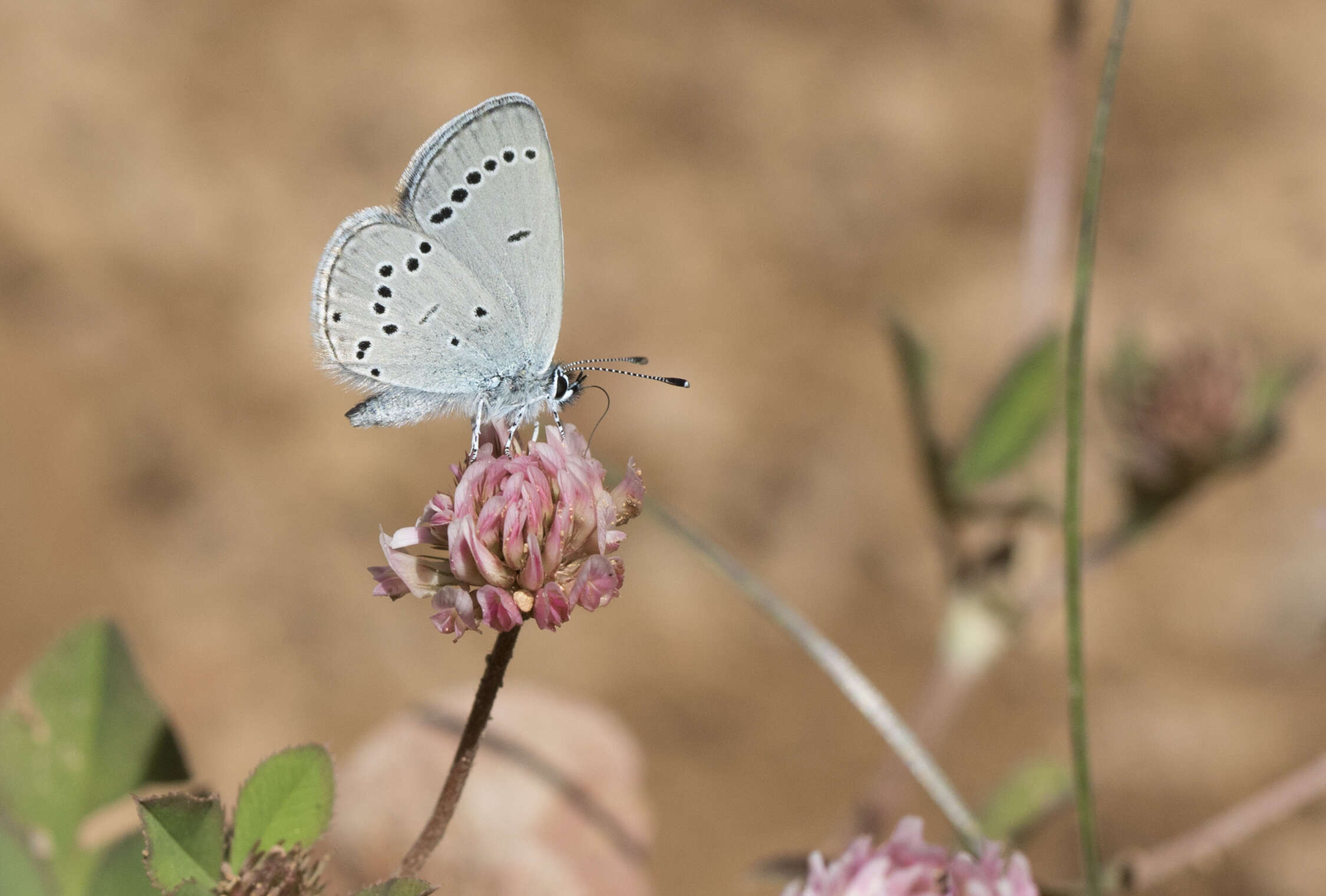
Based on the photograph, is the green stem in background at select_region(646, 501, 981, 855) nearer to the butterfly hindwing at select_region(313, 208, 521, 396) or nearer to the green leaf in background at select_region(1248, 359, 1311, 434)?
the butterfly hindwing at select_region(313, 208, 521, 396)

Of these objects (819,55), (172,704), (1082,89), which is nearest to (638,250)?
(819,55)

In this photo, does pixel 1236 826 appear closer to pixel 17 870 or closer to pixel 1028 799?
pixel 1028 799

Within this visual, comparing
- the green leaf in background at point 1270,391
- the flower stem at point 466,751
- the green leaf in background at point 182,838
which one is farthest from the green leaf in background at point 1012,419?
the green leaf in background at point 182,838

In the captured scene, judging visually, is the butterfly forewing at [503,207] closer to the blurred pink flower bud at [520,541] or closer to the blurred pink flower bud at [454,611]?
the blurred pink flower bud at [520,541]

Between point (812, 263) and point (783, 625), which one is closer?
point (783, 625)

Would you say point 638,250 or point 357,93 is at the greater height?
point 357,93

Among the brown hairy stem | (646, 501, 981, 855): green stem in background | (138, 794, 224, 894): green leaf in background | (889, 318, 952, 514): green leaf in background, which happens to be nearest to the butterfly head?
(646, 501, 981, 855): green stem in background

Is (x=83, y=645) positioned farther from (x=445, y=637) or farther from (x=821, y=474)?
(x=821, y=474)
